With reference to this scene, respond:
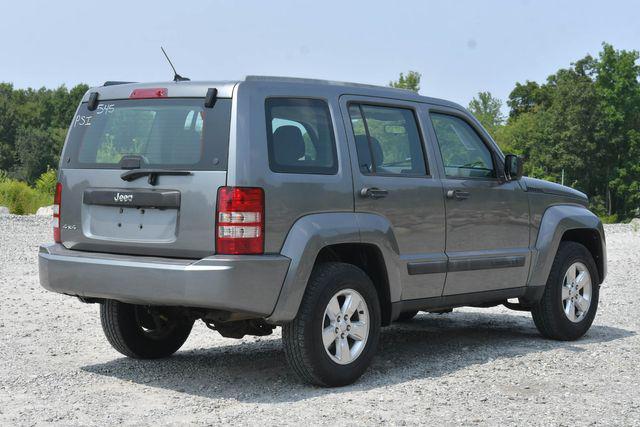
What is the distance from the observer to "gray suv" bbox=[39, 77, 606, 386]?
5.70 m

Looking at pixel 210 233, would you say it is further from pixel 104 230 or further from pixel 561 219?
pixel 561 219

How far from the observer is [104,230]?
20.3 ft

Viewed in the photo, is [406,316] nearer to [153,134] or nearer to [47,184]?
[153,134]

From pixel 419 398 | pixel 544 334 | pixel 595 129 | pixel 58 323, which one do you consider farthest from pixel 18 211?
pixel 595 129

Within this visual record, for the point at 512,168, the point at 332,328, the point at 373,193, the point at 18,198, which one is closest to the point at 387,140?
the point at 373,193

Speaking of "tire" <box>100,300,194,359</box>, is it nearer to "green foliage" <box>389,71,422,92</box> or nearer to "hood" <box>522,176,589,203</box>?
"hood" <box>522,176,589,203</box>

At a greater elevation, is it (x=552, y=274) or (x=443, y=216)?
(x=443, y=216)

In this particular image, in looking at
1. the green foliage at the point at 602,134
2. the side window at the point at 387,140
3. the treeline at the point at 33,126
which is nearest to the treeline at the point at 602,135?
the green foliage at the point at 602,134

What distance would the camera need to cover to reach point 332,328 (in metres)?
6.13

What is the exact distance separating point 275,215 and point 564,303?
3.64 m

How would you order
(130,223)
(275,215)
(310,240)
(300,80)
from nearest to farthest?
(275,215) < (310,240) < (130,223) < (300,80)

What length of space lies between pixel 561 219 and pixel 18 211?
20292mm

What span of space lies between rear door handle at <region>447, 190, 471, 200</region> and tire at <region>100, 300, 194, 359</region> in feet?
6.89

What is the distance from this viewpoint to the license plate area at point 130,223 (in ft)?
19.2
